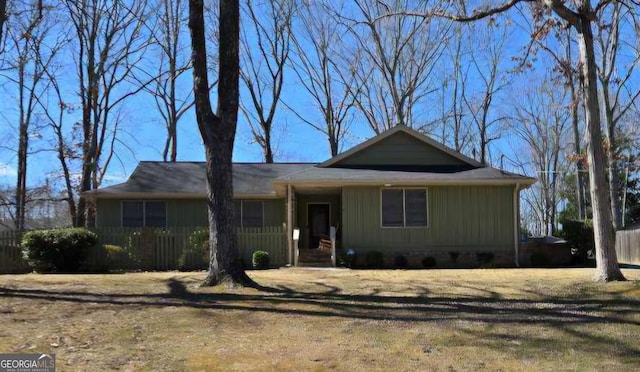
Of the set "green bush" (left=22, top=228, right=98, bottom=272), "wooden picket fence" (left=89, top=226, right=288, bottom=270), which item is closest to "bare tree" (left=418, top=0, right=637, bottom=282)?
"wooden picket fence" (left=89, top=226, right=288, bottom=270)

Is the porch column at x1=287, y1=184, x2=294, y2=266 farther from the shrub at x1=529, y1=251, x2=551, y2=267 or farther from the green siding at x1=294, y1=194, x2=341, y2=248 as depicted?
the shrub at x1=529, y1=251, x2=551, y2=267

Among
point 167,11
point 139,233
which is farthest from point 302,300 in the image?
point 167,11

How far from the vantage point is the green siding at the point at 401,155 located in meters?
20.4

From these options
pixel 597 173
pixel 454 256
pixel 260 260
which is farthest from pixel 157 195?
pixel 597 173

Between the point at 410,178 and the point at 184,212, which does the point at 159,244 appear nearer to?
the point at 184,212

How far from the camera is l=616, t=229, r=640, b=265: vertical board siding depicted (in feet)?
76.0

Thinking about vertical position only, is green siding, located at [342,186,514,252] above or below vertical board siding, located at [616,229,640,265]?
above

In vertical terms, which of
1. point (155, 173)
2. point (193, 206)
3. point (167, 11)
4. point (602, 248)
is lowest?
point (602, 248)

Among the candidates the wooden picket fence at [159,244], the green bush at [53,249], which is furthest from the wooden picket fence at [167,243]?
the green bush at [53,249]

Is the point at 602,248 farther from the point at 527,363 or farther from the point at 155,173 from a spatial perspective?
the point at 155,173

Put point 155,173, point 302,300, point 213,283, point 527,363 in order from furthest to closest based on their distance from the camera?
point 155,173
point 213,283
point 302,300
point 527,363

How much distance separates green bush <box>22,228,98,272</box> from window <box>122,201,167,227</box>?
4.01 meters

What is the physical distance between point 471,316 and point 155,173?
17.0 m

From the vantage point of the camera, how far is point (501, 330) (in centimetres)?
730
